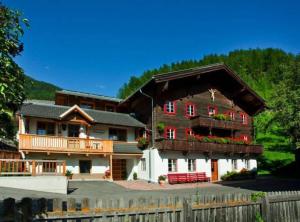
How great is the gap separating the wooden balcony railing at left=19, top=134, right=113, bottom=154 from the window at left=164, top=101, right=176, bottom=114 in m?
6.86

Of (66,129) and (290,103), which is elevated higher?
(290,103)

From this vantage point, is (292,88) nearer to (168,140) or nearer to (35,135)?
(168,140)

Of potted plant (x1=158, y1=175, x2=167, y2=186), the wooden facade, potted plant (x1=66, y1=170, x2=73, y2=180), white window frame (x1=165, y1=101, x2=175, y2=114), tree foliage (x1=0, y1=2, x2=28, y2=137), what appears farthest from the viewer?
white window frame (x1=165, y1=101, x2=175, y2=114)

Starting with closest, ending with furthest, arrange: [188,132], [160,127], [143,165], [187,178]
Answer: [187,178] < [160,127] < [143,165] < [188,132]

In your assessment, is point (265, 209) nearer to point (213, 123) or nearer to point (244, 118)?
point (213, 123)

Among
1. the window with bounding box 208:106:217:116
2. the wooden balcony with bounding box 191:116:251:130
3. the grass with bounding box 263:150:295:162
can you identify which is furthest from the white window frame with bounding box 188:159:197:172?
the grass with bounding box 263:150:295:162

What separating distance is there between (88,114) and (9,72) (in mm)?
29859

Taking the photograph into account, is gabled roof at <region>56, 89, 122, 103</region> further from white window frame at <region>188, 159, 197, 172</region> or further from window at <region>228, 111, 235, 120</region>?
window at <region>228, 111, 235, 120</region>

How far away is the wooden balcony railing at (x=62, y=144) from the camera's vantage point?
95.8 feet

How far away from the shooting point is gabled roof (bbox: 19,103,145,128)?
31375mm

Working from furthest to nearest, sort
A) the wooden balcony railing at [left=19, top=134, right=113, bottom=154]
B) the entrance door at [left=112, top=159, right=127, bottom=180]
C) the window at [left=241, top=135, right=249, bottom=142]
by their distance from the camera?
1. the window at [left=241, top=135, right=249, bottom=142]
2. the entrance door at [left=112, top=159, right=127, bottom=180]
3. the wooden balcony railing at [left=19, top=134, right=113, bottom=154]

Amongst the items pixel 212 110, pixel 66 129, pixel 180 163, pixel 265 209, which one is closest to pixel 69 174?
pixel 66 129

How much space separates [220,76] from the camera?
42.0m

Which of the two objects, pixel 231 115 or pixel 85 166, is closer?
pixel 85 166
